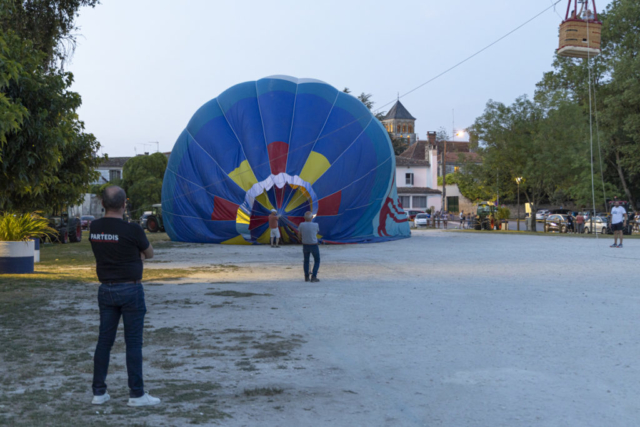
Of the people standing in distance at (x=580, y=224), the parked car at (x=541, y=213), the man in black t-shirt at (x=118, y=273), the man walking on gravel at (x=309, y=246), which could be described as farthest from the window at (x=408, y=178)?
the man in black t-shirt at (x=118, y=273)

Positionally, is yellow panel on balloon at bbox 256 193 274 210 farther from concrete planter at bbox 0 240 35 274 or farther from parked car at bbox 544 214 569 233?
parked car at bbox 544 214 569 233

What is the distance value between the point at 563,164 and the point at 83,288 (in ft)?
117

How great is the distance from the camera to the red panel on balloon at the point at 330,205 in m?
26.5

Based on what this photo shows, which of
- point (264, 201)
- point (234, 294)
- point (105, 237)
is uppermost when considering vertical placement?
point (264, 201)

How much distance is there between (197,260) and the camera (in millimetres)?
20453

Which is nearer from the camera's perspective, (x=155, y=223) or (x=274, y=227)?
(x=274, y=227)

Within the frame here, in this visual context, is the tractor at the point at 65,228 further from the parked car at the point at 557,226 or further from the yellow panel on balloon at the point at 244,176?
the parked car at the point at 557,226

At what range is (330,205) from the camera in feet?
87.9

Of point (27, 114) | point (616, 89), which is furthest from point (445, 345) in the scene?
point (616, 89)

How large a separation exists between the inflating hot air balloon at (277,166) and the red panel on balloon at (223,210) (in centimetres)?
4

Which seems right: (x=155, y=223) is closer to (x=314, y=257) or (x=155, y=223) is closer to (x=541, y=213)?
(x=314, y=257)

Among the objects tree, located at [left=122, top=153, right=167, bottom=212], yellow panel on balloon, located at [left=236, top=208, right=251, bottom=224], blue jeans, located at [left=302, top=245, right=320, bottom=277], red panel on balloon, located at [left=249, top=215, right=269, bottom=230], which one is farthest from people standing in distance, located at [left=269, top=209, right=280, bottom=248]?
tree, located at [left=122, top=153, right=167, bottom=212]

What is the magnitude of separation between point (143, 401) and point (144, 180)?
70072 millimetres

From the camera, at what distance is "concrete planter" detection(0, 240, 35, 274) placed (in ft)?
51.9
